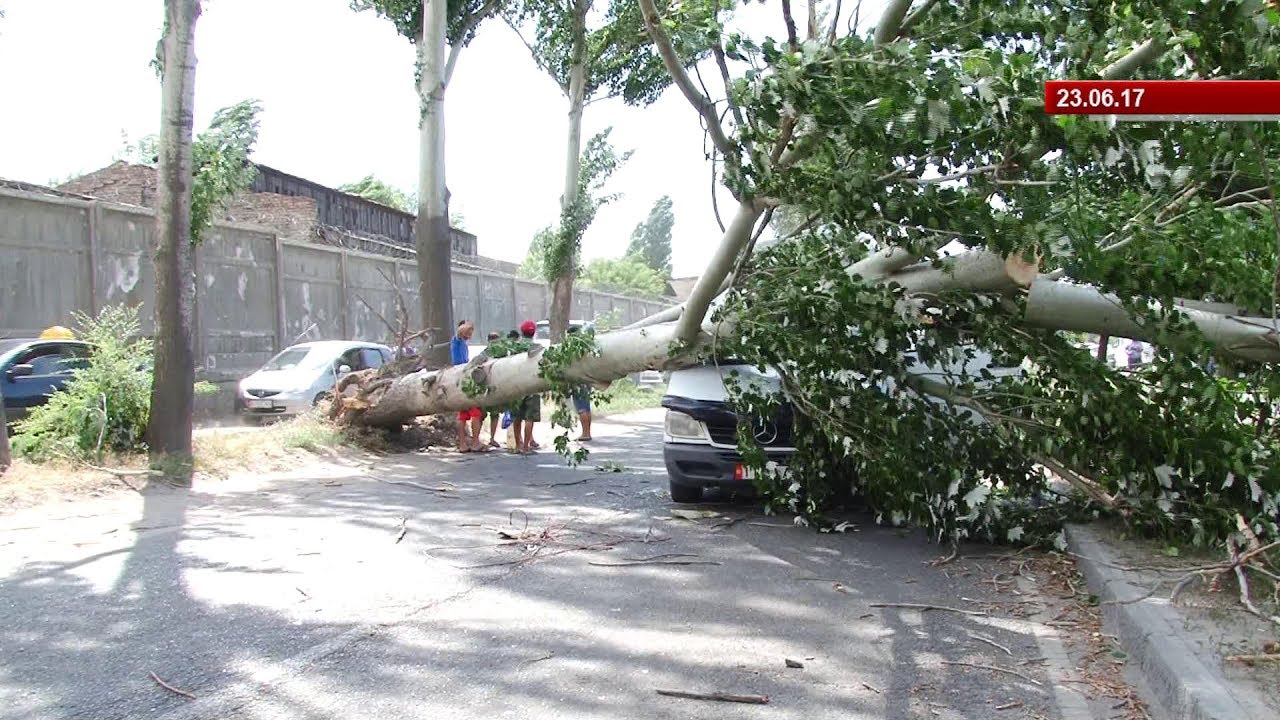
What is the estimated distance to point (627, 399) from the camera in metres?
23.7

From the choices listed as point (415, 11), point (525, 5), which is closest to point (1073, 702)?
point (415, 11)

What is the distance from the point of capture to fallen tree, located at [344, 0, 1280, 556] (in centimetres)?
539

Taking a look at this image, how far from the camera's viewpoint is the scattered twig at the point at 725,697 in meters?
3.97

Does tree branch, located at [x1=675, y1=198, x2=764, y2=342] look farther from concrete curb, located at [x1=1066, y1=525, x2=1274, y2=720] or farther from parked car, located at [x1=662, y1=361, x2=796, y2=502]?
concrete curb, located at [x1=1066, y1=525, x2=1274, y2=720]

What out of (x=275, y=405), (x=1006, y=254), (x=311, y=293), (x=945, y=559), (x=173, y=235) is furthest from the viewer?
(x=311, y=293)

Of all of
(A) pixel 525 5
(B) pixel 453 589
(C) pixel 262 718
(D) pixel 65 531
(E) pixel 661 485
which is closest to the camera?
(C) pixel 262 718

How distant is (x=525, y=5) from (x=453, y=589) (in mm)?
15656

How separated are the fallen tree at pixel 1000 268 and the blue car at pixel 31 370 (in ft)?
29.0

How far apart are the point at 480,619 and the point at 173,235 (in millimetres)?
6379

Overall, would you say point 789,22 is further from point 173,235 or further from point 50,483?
point 50,483

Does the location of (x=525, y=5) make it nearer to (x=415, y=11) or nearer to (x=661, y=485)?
(x=415, y=11)

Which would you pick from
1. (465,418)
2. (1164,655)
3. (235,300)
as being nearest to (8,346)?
(465,418)

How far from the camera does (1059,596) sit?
587 cm

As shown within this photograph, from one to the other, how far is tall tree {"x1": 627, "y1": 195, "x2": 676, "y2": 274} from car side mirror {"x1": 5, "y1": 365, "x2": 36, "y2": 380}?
87.1 metres
